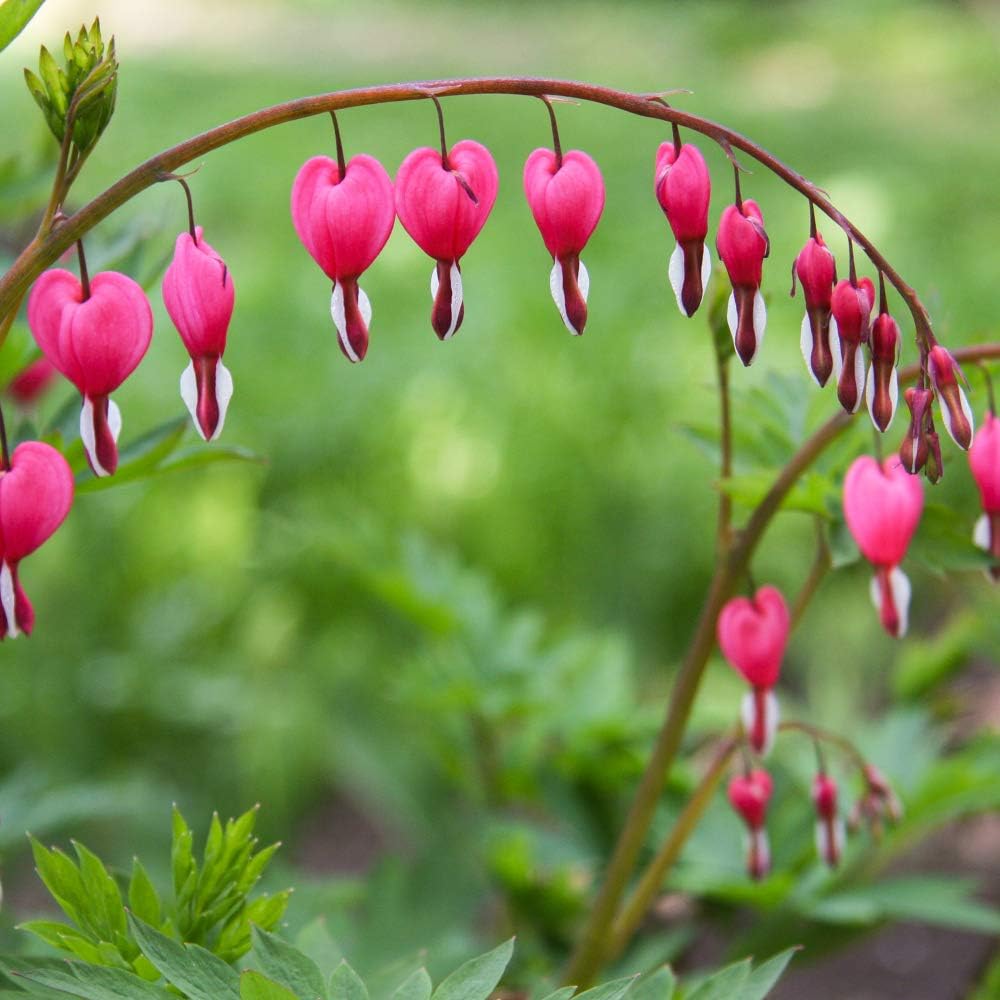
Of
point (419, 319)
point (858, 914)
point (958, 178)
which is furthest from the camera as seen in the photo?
point (958, 178)

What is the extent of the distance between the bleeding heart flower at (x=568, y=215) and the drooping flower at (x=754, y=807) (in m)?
0.54

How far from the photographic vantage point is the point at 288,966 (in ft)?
3.07

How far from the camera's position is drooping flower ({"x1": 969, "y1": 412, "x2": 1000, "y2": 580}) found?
105 centimetres

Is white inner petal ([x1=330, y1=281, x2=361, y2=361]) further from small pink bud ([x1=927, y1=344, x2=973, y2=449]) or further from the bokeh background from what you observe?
small pink bud ([x1=927, y1=344, x2=973, y2=449])

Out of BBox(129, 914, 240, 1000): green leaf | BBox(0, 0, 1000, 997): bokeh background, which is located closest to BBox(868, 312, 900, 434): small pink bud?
BBox(0, 0, 1000, 997): bokeh background

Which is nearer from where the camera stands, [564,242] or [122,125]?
[564,242]

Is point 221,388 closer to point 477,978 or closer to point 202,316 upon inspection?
point 202,316

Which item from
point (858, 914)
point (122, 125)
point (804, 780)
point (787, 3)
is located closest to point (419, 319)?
point (804, 780)

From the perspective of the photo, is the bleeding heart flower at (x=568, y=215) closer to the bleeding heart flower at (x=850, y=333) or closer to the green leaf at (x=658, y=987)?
the bleeding heart flower at (x=850, y=333)

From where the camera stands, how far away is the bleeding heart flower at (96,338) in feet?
2.99

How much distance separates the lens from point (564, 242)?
961mm

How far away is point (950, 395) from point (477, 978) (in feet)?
1.67

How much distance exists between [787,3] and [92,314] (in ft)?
47.3

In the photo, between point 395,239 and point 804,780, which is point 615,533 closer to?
point 804,780
